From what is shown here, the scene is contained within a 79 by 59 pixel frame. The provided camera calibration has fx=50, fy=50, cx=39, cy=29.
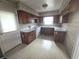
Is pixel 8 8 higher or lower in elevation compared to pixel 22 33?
higher

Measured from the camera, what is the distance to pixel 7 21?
8.39 feet

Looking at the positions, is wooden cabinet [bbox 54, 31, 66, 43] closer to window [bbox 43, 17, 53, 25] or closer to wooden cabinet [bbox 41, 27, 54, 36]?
wooden cabinet [bbox 41, 27, 54, 36]

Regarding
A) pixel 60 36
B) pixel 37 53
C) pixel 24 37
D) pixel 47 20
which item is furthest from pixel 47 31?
pixel 37 53

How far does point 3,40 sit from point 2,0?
1.81 m

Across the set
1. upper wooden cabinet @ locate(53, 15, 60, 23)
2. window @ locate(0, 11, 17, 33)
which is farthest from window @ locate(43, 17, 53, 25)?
window @ locate(0, 11, 17, 33)

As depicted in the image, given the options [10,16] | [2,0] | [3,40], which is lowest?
[3,40]

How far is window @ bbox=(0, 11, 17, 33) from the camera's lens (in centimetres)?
231

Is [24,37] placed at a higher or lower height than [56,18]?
lower

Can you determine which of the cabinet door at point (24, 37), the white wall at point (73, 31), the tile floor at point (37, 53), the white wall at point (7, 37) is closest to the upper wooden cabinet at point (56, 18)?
the white wall at point (73, 31)

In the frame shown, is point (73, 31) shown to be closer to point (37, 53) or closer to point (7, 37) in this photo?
point (37, 53)

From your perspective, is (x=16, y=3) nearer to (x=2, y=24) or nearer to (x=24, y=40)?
(x=2, y=24)

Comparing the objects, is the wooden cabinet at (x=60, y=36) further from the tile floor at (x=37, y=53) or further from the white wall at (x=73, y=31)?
the white wall at (x=73, y=31)

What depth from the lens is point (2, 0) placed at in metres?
2.25

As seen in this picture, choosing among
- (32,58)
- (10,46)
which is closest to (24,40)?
(10,46)
